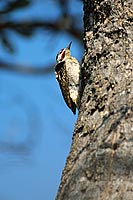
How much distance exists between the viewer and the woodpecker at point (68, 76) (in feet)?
9.57

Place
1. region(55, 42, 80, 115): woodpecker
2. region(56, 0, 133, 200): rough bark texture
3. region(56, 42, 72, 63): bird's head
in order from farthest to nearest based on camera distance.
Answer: region(56, 42, 72, 63): bird's head
region(55, 42, 80, 115): woodpecker
region(56, 0, 133, 200): rough bark texture

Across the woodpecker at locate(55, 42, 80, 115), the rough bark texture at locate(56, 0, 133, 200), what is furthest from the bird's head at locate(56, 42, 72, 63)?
the rough bark texture at locate(56, 0, 133, 200)

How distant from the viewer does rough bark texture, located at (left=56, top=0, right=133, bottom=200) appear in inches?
77.3

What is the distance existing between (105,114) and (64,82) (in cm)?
97

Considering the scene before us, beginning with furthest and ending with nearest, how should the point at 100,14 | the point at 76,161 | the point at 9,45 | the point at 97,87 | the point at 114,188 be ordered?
the point at 9,45, the point at 100,14, the point at 97,87, the point at 76,161, the point at 114,188

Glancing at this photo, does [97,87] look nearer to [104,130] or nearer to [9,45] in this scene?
[104,130]

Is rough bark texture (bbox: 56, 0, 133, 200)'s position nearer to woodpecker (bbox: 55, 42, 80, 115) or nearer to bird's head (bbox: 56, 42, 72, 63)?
woodpecker (bbox: 55, 42, 80, 115)

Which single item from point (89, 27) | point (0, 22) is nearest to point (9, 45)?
point (0, 22)

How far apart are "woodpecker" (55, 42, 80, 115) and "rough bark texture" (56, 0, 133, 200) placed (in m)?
0.41

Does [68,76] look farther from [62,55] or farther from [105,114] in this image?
[105,114]

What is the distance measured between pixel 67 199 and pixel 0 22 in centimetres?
363

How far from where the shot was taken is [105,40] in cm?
238

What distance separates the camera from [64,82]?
3.10m

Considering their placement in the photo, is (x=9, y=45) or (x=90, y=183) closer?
(x=90, y=183)
